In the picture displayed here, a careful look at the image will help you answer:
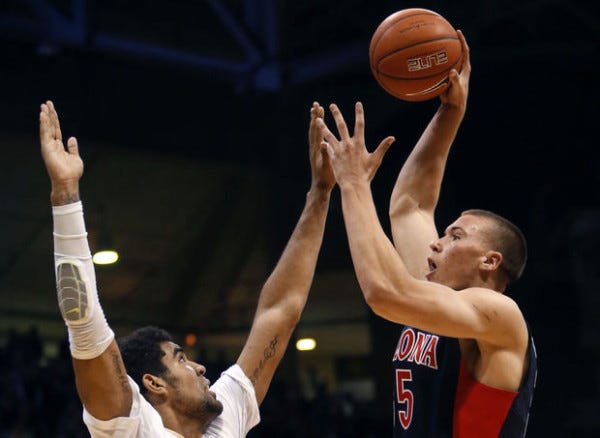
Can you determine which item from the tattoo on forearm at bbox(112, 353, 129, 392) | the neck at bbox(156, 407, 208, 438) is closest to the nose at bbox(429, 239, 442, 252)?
the neck at bbox(156, 407, 208, 438)

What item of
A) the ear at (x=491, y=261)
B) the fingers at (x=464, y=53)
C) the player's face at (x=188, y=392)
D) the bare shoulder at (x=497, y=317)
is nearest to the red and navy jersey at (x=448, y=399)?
the bare shoulder at (x=497, y=317)

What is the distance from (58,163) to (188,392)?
3.53 ft

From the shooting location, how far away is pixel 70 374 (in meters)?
10.8

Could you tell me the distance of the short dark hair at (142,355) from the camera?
13.5ft

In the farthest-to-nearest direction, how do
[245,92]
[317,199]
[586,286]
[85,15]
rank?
[586,286] < [245,92] < [85,15] < [317,199]

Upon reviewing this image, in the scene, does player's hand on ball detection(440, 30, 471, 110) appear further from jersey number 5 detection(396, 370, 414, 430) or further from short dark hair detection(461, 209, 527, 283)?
jersey number 5 detection(396, 370, 414, 430)

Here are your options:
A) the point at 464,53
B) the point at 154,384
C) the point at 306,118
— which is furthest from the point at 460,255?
the point at 306,118

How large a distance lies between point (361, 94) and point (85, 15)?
11.2 ft

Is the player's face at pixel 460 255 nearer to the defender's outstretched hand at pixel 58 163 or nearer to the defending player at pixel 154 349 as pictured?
the defending player at pixel 154 349

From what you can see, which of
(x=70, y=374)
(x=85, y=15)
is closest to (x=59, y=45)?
(x=85, y=15)

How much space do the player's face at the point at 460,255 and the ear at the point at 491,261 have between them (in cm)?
1

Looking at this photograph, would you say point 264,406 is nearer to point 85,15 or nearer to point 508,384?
point 85,15

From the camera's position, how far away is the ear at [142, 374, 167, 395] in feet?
13.4

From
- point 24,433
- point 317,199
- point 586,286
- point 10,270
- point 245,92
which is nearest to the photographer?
point 317,199
